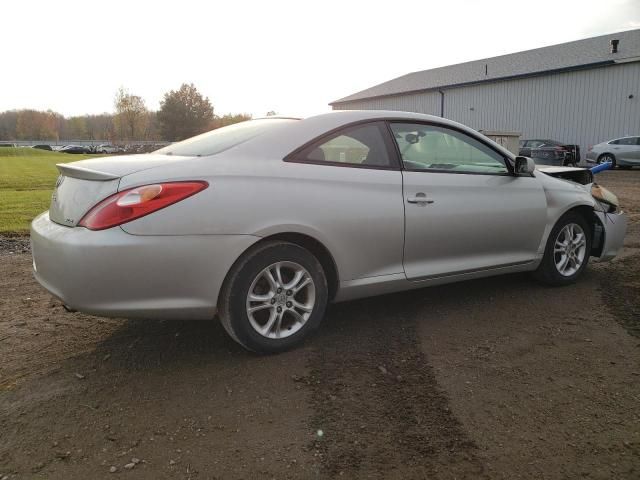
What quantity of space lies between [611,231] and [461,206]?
198cm

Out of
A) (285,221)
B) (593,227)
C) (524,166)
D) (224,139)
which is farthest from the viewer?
(593,227)

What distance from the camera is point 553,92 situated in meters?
30.8

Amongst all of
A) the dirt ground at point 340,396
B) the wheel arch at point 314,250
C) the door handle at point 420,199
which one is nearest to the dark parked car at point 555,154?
the dirt ground at point 340,396

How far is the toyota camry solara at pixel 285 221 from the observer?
2916 mm

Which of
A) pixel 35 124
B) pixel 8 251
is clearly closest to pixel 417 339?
pixel 8 251

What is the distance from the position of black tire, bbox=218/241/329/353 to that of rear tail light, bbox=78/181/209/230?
53 cm

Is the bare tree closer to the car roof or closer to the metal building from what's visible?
the metal building

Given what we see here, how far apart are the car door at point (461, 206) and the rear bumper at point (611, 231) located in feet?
2.88

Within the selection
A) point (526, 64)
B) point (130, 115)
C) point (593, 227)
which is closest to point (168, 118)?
point (130, 115)

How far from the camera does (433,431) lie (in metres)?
2.54

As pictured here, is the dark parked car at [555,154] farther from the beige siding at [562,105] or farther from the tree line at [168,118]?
the tree line at [168,118]

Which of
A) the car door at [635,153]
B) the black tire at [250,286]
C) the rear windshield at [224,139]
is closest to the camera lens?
the black tire at [250,286]

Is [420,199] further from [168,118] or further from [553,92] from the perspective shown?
[168,118]

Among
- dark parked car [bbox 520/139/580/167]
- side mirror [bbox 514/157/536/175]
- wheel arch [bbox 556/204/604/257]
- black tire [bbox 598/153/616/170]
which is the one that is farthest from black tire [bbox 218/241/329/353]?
black tire [bbox 598/153/616/170]
